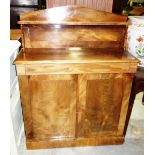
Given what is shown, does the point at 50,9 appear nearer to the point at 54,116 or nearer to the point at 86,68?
the point at 86,68

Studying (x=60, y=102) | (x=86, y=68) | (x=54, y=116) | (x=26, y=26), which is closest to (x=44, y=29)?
(x=26, y=26)

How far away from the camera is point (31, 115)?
162 centimetres

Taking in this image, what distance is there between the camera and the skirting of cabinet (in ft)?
5.73

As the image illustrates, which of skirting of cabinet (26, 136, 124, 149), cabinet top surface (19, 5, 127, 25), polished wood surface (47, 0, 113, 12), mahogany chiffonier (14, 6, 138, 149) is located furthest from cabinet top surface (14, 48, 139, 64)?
skirting of cabinet (26, 136, 124, 149)

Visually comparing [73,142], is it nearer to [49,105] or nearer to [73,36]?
[49,105]

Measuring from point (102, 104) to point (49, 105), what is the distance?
437mm

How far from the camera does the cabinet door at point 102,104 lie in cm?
156

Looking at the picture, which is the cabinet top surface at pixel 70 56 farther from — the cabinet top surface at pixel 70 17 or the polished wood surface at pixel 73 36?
the cabinet top surface at pixel 70 17

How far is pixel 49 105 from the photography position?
5.26ft

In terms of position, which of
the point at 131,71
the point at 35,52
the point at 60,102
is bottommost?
the point at 60,102

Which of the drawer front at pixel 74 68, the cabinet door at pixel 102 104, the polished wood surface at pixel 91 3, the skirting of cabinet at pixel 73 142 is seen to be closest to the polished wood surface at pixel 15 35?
the polished wood surface at pixel 91 3

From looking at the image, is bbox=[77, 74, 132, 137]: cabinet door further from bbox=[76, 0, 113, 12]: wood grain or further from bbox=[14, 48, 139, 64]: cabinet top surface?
bbox=[76, 0, 113, 12]: wood grain

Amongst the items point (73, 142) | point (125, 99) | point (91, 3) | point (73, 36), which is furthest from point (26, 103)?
point (91, 3)
